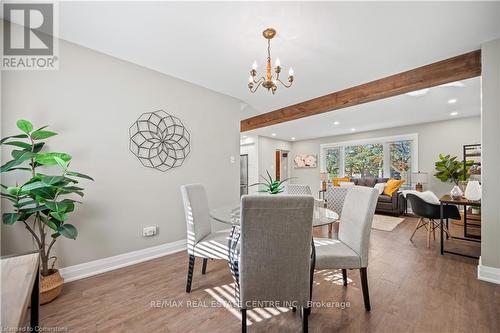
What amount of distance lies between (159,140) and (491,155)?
12.0 ft

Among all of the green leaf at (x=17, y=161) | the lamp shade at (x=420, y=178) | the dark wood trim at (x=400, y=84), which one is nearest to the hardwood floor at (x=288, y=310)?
the green leaf at (x=17, y=161)

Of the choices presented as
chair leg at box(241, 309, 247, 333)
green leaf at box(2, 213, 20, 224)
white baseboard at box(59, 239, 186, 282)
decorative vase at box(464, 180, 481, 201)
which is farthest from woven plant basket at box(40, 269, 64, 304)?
decorative vase at box(464, 180, 481, 201)

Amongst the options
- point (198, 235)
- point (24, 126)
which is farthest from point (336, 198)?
point (24, 126)

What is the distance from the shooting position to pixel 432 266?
2336 millimetres

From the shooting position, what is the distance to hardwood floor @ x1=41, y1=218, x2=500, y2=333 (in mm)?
1472

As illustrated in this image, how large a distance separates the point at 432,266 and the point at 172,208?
3.24 m

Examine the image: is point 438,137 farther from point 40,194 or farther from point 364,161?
point 40,194

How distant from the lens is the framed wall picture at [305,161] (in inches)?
313

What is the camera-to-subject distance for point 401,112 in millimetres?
4527

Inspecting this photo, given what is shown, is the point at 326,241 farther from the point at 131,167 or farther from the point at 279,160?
the point at 279,160

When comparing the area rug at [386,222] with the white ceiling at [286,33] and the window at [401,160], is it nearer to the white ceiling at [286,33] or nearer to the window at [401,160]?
the window at [401,160]

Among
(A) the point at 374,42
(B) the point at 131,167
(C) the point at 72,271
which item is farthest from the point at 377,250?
(C) the point at 72,271

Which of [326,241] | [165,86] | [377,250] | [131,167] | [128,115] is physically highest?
[165,86]

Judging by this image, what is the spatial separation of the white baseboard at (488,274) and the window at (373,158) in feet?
14.2
